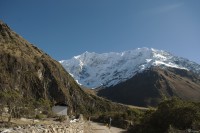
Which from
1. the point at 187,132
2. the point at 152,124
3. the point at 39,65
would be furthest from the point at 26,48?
the point at 187,132

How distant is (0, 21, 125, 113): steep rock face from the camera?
441ft

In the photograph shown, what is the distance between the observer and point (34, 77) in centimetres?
14512

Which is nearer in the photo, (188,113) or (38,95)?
(188,113)

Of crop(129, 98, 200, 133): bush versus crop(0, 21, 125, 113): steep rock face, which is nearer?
crop(129, 98, 200, 133): bush

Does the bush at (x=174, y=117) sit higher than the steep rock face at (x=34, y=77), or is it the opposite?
the steep rock face at (x=34, y=77)

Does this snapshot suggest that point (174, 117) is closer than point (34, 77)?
Yes

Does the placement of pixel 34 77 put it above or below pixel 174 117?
above

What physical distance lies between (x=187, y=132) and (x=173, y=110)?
7780 mm

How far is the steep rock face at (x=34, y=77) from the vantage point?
441 feet

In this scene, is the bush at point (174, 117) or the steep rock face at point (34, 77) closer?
the bush at point (174, 117)

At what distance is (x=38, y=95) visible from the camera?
14112 centimetres

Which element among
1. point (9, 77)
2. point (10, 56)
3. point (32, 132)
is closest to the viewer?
point (32, 132)

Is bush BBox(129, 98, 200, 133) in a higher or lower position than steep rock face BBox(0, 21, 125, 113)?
lower

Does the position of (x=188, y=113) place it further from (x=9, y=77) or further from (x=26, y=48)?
(x=26, y=48)
